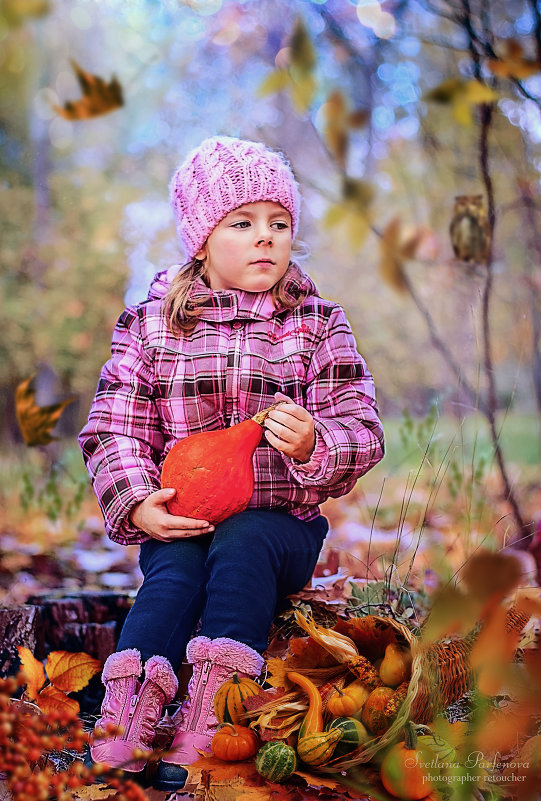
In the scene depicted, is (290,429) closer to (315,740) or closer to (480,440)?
(315,740)

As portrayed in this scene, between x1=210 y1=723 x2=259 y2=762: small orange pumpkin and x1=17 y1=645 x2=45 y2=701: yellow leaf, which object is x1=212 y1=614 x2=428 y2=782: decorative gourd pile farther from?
x1=17 y1=645 x2=45 y2=701: yellow leaf

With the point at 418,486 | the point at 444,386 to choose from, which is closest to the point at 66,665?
the point at 418,486

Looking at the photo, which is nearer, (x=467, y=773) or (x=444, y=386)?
(x=467, y=773)

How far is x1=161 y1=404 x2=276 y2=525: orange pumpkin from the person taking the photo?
1.33 metres

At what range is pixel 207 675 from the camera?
120 centimetres

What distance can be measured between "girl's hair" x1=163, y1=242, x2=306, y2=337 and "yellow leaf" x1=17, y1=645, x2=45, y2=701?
0.63 metres

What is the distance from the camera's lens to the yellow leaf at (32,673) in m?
1.35

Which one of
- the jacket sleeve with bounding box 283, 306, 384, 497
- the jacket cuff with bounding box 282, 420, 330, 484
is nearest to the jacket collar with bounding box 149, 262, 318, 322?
the jacket sleeve with bounding box 283, 306, 384, 497

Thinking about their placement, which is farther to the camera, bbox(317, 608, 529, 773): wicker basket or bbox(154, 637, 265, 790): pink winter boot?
bbox(154, 637, 265, 790): pink winter boot

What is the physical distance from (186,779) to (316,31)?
1986mm

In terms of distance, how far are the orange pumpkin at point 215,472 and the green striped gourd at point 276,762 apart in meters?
0.42

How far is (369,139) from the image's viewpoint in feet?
8.11

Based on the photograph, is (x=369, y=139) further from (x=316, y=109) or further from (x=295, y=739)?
(x=295, y=739)

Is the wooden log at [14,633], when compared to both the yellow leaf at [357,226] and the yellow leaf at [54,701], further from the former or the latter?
the yellow leaf at [357,226]
